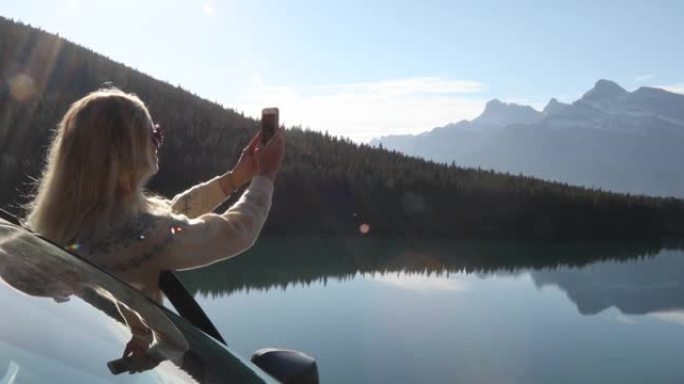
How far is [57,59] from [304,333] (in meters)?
21.5

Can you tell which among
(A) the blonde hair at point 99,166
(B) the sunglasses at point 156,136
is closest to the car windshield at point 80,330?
(A) the blonde hair at point 99,166

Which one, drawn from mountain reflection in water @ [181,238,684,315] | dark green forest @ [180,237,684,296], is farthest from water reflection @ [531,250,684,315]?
dark green forest @ [180,237,684,296]

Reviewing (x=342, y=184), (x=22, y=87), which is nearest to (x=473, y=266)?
(x=342, y=184)

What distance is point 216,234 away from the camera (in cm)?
195

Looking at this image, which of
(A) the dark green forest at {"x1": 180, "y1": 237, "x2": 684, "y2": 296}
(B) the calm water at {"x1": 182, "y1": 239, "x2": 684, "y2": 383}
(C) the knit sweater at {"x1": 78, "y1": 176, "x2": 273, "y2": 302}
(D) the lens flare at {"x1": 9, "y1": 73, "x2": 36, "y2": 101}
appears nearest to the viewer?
(C) the knit sweater at {"x1": 78, "y1": 176, "x2": 273, "y2": 302}

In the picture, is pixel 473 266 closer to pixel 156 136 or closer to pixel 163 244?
pixel 156 136

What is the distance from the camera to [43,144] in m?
13.8

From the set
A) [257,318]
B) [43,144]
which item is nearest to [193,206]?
[257,318]

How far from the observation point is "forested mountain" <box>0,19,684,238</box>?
548 inches

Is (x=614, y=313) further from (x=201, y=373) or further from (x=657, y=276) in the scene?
(x=201, y=373)

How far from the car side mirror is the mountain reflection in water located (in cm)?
559

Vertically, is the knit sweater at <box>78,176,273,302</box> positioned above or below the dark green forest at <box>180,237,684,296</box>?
above

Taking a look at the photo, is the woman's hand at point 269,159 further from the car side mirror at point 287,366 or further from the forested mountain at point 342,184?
the forested mountain at point 342,184

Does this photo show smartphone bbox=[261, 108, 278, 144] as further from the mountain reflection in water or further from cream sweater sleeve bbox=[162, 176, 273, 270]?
the mountain reflection in water
